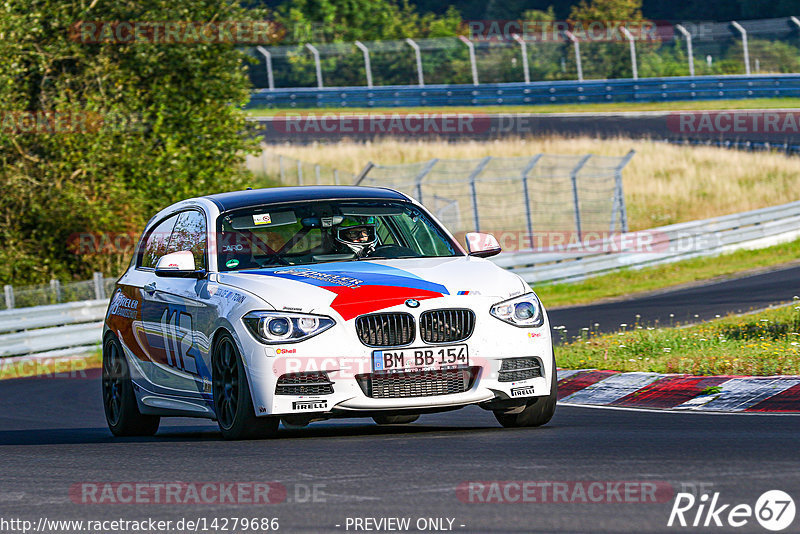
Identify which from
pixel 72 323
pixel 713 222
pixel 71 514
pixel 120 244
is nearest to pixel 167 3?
pixel 120 244

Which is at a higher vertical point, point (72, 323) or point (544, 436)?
point (544, 436)

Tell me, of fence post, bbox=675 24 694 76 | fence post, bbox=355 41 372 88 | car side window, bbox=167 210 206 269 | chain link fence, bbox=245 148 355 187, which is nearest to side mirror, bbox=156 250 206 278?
car side window, bbox=167 210 206 269

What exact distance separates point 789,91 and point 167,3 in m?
24.9

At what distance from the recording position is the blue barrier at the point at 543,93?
46.6 metres

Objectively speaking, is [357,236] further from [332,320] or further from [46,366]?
[46,366]

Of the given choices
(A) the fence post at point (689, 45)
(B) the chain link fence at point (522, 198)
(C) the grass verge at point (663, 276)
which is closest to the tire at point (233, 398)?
(C) the grass verge at point (663, 276)

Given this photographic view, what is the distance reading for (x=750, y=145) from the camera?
139ft

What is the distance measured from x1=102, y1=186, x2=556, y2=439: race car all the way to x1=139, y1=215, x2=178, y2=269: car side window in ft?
→ 1.29

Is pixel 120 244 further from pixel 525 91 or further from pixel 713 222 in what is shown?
pixel 525 91

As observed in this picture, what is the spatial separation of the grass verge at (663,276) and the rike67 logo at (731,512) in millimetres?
18871

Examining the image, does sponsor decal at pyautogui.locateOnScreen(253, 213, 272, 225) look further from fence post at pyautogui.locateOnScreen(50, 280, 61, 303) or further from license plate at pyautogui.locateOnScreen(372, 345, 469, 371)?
fence post at pyautogui.locateOnScreen(50, 280, 61, 303)

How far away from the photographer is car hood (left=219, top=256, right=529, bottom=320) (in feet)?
27.0

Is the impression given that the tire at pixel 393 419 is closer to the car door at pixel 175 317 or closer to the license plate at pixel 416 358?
the car door at pixel 175 317

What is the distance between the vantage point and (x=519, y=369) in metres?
8.58
